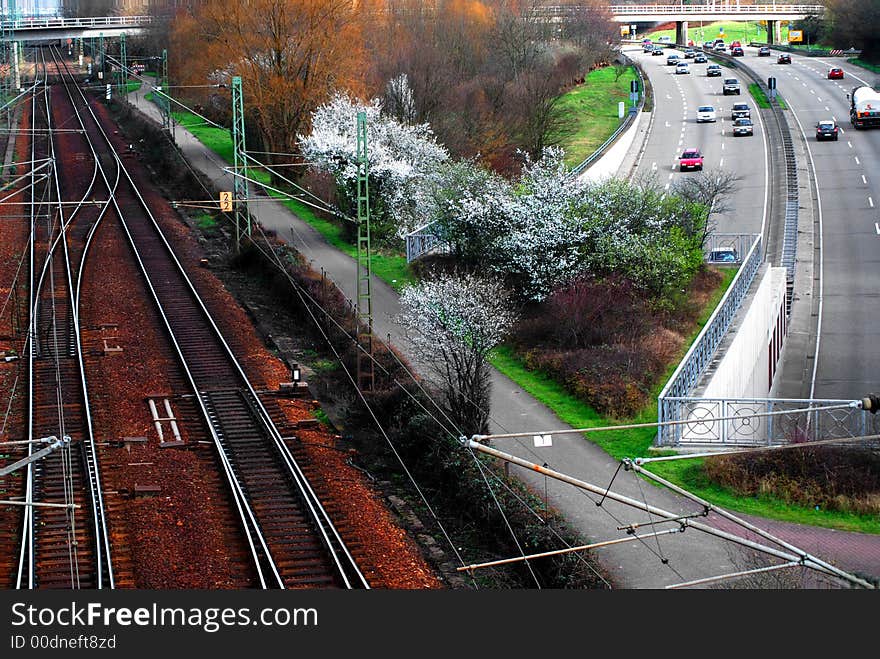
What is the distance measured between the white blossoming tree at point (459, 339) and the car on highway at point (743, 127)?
1791 inches

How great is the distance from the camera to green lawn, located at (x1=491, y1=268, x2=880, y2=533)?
20.8 meters

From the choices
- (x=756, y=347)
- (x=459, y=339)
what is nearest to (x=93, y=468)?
(x=459, y=339)

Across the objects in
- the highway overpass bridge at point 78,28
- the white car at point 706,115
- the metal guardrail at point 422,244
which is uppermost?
the highway overpass bridge at point 78,28

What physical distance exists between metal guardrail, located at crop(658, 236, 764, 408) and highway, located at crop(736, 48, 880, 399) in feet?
11.1

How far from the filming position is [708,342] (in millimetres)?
29750

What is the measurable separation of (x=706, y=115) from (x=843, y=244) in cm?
2876

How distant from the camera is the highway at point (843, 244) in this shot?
36.6 metres

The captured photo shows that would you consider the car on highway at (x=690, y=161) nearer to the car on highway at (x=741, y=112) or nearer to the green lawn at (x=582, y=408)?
the car on highway at (x=741, y=112)

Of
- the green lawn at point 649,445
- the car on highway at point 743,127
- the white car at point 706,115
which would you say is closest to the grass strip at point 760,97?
the white car at point 706,115

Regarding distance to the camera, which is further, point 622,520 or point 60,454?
point 60,454

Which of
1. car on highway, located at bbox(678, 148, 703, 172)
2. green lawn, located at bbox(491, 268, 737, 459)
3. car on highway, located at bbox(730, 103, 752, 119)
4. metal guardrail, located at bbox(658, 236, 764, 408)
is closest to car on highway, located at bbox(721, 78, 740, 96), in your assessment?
car on highway, located at bbox(730, 103, 752, 119)

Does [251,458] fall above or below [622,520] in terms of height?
above

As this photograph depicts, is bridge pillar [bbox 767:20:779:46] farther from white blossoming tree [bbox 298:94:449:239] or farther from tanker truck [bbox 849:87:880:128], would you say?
white blossoming tree [bbox 298:94:449:239]

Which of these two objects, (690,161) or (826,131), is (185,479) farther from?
(826,131)
